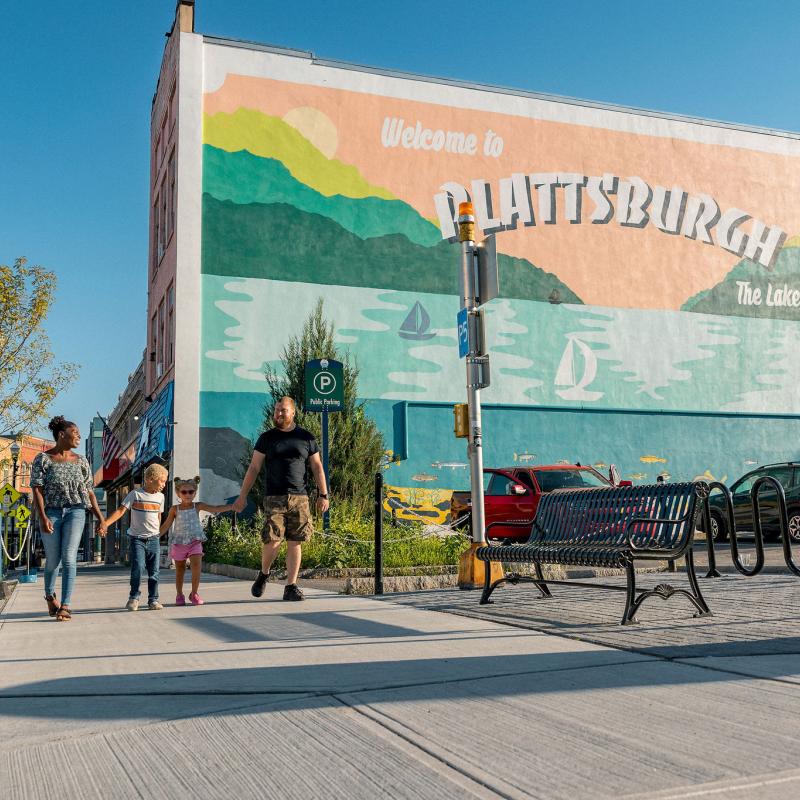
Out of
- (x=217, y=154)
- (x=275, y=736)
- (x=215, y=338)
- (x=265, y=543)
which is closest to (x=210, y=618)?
(x=265, y=543)

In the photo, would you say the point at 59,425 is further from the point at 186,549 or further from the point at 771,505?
the point at 771,505

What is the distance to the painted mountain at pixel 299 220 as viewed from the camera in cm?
2425

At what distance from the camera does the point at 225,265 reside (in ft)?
78.8

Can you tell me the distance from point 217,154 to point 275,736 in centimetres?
2283

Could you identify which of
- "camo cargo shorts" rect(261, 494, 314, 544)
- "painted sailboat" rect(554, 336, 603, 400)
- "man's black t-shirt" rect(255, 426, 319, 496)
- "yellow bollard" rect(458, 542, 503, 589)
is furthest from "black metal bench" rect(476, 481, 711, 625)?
"painted sailboat" rect(554, 336, 603, 400)

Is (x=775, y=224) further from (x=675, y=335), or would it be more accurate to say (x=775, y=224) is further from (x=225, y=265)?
(x=225, y=265)

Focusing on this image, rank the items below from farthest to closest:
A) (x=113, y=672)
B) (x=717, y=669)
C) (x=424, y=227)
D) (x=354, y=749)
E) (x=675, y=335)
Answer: (x=675, y=335) → (x=424, y=227) → (x=113, y=672) → (x=717, y=669) → (x=354, y=749)

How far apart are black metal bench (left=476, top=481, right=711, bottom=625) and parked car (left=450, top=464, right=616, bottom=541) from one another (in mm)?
8803

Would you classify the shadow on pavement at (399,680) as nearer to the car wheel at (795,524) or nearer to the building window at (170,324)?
the car wheel at (795,524)

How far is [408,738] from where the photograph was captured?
3230 millimetres

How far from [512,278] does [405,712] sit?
933 inches

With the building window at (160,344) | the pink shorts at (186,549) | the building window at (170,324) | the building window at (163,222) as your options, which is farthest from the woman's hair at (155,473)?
the building window at (163,222)

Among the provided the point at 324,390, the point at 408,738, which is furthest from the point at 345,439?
the point at 408,738

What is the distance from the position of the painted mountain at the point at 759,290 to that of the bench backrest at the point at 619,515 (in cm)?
2200
